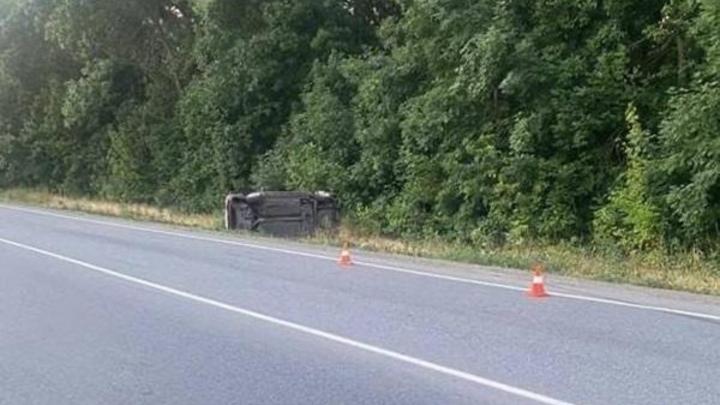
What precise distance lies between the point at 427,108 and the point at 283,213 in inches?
207

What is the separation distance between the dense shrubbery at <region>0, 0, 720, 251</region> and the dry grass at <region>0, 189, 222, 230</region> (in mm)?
1324

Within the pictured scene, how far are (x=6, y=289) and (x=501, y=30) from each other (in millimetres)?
10559

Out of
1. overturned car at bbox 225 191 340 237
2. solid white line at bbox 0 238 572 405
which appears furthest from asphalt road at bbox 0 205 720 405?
overturned car at bbox 225 191 340 237

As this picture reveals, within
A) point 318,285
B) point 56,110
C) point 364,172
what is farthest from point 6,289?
point 56,110

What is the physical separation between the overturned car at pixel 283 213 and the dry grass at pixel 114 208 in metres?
1.05

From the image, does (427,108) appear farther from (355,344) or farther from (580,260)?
(355,344)

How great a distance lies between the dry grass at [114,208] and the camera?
90.5 ft

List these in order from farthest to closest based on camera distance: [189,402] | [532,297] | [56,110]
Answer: [56,110] < [532,297] < [189,402]

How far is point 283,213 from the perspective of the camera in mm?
23469

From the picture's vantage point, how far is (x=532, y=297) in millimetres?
10906

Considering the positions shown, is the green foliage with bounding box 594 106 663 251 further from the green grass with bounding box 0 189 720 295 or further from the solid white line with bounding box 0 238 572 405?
the solid white line with bounding box 0 238 572 405

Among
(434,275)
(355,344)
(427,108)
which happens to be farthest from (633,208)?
(355,344)

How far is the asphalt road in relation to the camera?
656cm

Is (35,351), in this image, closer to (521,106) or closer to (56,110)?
(521,106)
